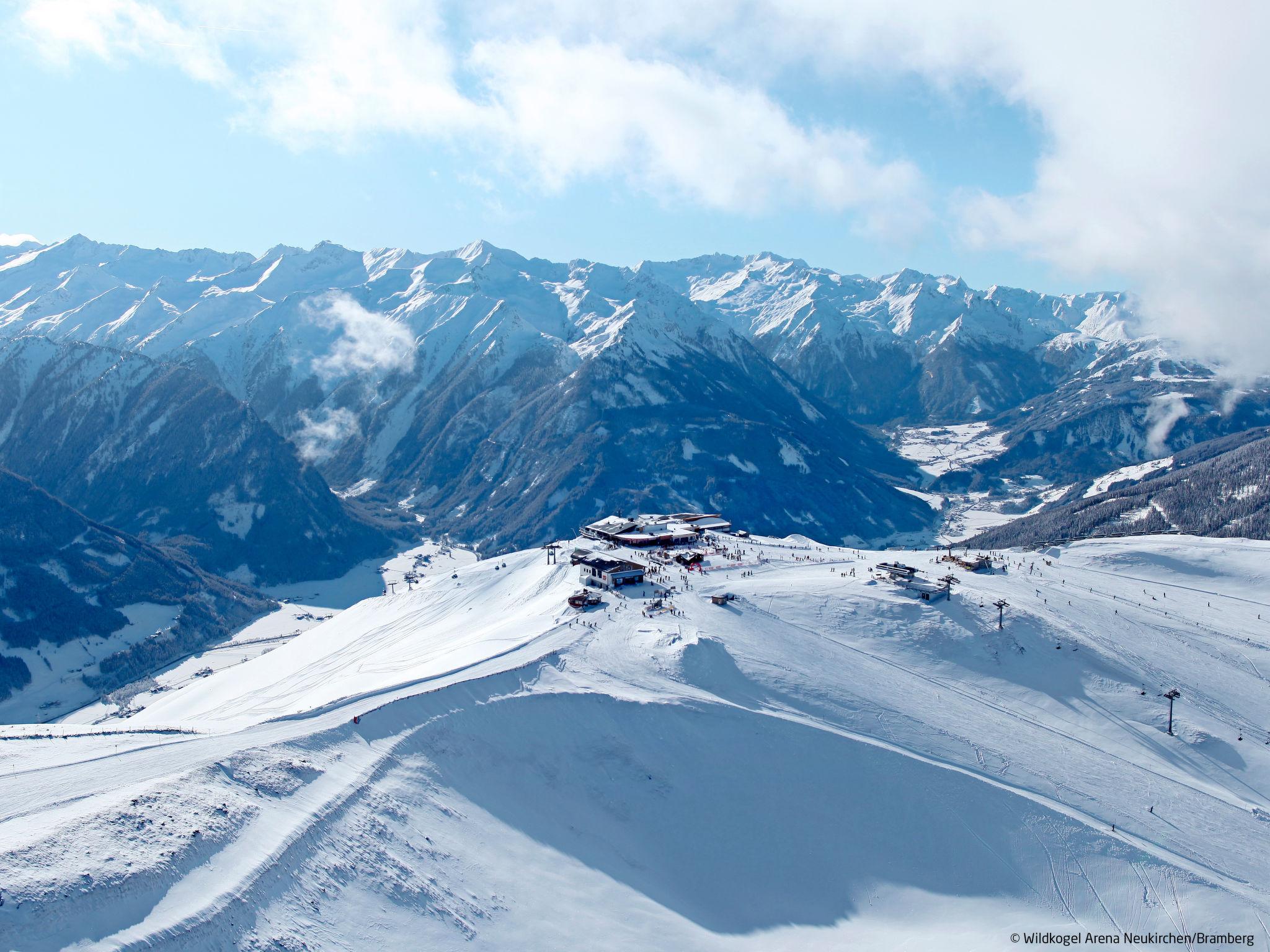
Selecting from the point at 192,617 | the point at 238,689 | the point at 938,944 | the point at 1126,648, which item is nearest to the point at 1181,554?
the point at 1126,648

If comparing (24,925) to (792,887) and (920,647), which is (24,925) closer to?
(792,887)

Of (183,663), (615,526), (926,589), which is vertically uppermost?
(615,526)

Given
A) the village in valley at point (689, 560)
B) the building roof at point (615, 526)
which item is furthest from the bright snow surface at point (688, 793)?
the building roof at point (615, 526)

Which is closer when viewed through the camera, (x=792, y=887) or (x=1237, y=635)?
(x=792, y=887)

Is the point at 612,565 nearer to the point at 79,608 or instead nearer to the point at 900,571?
the point at 900,571

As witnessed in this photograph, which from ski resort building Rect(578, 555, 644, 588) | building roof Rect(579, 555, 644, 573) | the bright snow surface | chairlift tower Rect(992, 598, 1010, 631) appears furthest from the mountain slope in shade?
chairlift tower Rect(992, 598, 1010, 631)

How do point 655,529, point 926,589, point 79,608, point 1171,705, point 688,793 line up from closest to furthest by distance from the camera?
point 688,793 < point 1171,705 < point 926,589 < point 655,529 < point 79,608

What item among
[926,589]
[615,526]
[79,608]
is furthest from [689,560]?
[79,608]
